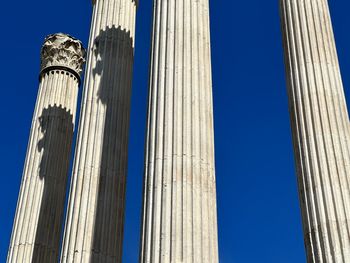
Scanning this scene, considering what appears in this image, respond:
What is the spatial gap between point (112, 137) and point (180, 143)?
1265cm

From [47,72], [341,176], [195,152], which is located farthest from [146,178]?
[47,72]

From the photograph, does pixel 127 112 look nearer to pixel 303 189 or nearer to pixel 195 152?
pixel 195 152

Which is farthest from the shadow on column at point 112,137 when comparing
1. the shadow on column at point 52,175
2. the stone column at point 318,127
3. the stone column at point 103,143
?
the stone column at point 318,127

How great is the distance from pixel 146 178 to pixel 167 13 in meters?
14.9

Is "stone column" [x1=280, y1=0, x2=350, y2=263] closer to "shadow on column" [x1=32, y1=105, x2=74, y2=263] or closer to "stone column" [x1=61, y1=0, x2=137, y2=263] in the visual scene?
"stone column" [x1=61, y1=0, x2=137, y2=263]

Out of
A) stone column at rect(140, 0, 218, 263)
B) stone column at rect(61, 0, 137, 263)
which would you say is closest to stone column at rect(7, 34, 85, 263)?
stone column at rect(61, 0, 137, 263)

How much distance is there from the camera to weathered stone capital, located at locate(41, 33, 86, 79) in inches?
2889

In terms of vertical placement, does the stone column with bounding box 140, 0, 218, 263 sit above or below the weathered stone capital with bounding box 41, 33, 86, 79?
below

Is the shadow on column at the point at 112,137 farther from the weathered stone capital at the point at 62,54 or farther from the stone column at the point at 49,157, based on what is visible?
the weathered stone capital at the point at 62,54

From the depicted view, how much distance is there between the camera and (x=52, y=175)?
65438 millimetres

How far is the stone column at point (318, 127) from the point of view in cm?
3912

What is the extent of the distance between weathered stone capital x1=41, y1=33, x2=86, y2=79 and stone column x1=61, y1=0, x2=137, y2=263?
37.4 feet

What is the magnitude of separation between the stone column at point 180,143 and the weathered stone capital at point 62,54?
78.0 ft

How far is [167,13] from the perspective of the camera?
50.6m
